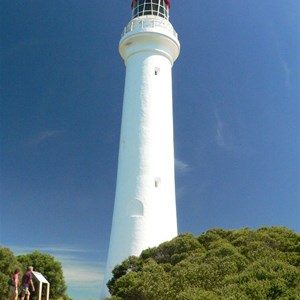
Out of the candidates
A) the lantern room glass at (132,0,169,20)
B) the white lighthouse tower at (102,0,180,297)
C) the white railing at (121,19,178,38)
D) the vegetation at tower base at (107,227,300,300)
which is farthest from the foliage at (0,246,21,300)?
the lantern room glass at (132,0,169,20)

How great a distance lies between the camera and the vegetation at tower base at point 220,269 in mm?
9852

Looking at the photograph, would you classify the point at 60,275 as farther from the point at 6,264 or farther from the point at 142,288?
the point at 142,288

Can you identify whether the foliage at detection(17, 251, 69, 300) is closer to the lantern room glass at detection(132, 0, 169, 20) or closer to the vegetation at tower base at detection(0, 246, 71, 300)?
the vegetation at tower base at detection(0, 246, 71, 300)

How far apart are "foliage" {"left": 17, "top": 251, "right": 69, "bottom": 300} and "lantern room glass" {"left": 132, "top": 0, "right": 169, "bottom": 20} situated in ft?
51.7

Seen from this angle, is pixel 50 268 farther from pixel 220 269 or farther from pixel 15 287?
pixel 220 269

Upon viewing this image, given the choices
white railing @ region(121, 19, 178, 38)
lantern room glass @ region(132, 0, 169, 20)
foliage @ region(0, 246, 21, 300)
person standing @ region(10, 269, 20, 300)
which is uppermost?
lantern room glass @ region(132, 0, 169, 20)

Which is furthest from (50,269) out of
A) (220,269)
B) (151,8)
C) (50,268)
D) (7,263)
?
(151,8)

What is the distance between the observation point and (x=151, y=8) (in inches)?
969

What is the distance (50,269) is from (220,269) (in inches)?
585

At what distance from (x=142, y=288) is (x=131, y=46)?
49.0ft

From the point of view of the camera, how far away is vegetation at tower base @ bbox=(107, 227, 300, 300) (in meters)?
9.85

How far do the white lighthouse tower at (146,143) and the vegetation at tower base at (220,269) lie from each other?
8.71ft

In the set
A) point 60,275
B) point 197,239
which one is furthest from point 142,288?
point 60,275

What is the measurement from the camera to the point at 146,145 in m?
21.2
